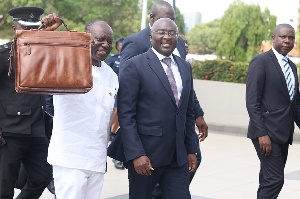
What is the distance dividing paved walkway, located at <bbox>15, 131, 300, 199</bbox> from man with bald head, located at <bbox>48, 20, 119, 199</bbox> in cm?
336

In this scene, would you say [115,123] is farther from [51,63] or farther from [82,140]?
[51,63]

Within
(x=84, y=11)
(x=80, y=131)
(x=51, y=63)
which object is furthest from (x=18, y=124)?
(x=84, y=11)

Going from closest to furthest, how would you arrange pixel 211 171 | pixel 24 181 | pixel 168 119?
pixel 168 119, pixel 24 181, pixel 211 171

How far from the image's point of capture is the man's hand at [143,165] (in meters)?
5.12

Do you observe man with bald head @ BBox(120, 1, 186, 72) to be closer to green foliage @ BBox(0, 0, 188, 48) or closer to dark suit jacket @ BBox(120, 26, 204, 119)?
dark suit jacket @ BBox(120, 26, 204, 119)

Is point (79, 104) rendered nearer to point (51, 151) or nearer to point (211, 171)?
point (51, 151)

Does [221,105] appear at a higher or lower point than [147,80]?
lower

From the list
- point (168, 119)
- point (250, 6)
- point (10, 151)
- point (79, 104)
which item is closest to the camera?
point (79, 104)

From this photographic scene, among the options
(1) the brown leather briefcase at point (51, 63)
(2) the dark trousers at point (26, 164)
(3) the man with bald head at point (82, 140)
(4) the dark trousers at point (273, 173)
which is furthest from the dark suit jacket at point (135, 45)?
(1) the brown leather briefcase at point (51, 63)

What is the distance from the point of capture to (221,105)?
16.8 m

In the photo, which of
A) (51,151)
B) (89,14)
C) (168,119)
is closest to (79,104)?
(51,151)

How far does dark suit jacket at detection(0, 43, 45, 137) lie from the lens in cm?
604

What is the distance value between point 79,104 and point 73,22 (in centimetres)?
3401

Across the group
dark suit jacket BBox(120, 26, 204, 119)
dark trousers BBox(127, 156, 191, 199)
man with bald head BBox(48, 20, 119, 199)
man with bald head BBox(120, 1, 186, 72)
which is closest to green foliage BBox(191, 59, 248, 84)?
man with bald head BBox(120, 1, 186, 72)
